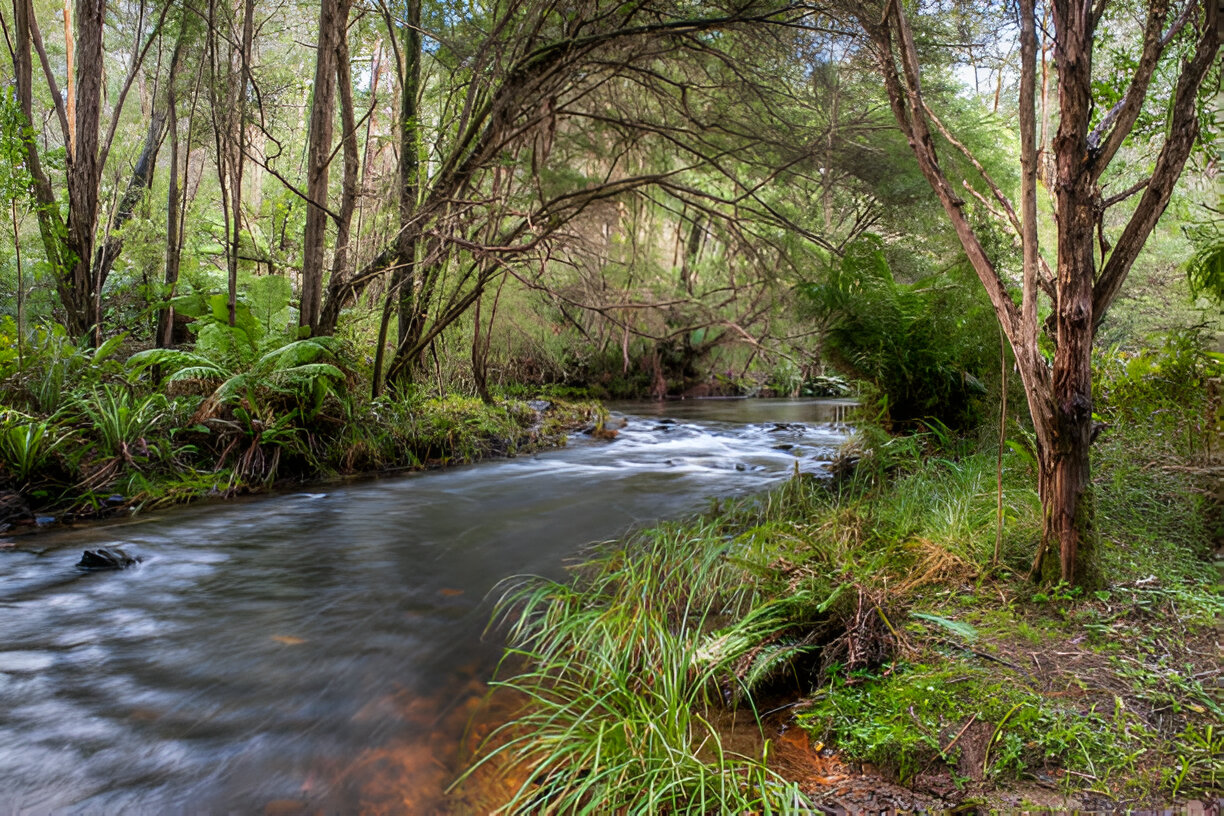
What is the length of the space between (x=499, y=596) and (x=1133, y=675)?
2.69 m

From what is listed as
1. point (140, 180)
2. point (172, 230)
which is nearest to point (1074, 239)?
point (172, 230)

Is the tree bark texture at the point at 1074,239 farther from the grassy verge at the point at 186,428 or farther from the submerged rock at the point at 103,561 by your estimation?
the grassy verge at the point at 186,428

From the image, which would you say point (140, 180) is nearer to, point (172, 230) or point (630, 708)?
point (172, 230)

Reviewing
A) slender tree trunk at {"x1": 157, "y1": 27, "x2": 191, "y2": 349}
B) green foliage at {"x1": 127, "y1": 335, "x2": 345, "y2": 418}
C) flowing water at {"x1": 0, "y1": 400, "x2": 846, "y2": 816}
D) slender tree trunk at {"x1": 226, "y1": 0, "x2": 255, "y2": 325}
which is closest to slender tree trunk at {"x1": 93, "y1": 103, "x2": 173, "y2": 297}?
slender tree trunk at {"x1": 157, "y1": 27, "x2": 191, "y2": 349}

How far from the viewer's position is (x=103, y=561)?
400cm

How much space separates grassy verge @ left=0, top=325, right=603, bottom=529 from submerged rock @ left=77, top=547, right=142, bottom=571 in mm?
1217

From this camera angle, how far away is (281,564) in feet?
13.6

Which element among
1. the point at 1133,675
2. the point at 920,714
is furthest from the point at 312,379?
the point at 1133,675

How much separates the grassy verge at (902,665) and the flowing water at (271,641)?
15.0 inches

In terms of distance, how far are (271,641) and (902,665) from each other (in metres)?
2.67

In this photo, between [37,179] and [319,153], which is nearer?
[37,179]

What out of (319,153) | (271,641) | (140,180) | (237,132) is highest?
(140,180)

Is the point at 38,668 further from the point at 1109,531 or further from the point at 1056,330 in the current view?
the point at 1109,531

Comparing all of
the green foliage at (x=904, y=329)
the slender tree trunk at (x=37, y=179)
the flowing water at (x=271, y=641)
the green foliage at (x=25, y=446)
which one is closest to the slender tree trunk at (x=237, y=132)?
the slender tree trunk at (x=37, y=179)
